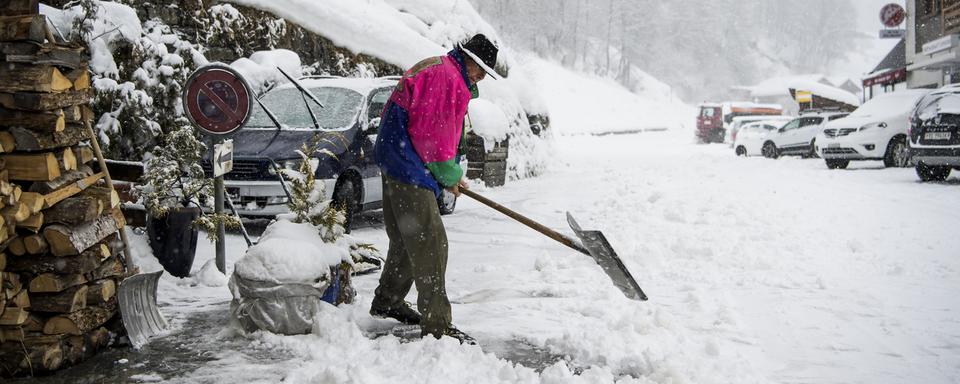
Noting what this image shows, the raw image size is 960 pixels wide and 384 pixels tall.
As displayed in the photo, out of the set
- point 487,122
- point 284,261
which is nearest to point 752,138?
point 487,122

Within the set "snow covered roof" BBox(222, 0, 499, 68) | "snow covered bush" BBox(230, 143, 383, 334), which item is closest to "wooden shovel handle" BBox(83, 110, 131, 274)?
"snow covered bush" BBox(230, 143, 383, 334)

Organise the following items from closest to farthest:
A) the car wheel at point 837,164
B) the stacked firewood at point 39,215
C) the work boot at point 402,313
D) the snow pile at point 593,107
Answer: the stacked firewood at point 39,215 → the work boot at point 402,313 → the car wheel at point 837,164 → the snow pile at point 593,107

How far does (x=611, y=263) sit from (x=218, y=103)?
3101mm

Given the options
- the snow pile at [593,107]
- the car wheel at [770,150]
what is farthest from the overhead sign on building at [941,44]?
the snow pile at [593,107]

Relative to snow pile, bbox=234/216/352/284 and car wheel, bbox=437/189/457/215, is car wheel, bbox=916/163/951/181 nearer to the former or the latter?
car wheel, bbox=437/189/457/215

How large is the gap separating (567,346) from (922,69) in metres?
33.0

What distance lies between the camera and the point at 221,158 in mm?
5727

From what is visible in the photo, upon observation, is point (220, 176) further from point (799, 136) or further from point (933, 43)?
point (933, 43)

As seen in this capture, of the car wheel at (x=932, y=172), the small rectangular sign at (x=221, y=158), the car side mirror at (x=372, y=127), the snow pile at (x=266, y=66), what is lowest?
the car wheel at (x=932, y=172)

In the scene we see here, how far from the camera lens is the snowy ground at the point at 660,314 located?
3.90 meters

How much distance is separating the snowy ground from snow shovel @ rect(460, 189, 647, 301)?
163 mm

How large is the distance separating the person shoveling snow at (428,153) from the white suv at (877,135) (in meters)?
15.7

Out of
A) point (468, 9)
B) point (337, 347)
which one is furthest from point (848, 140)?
point (337, 347)

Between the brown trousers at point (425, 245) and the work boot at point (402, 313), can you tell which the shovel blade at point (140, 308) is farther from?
the brown trousers at point (425, 245)
